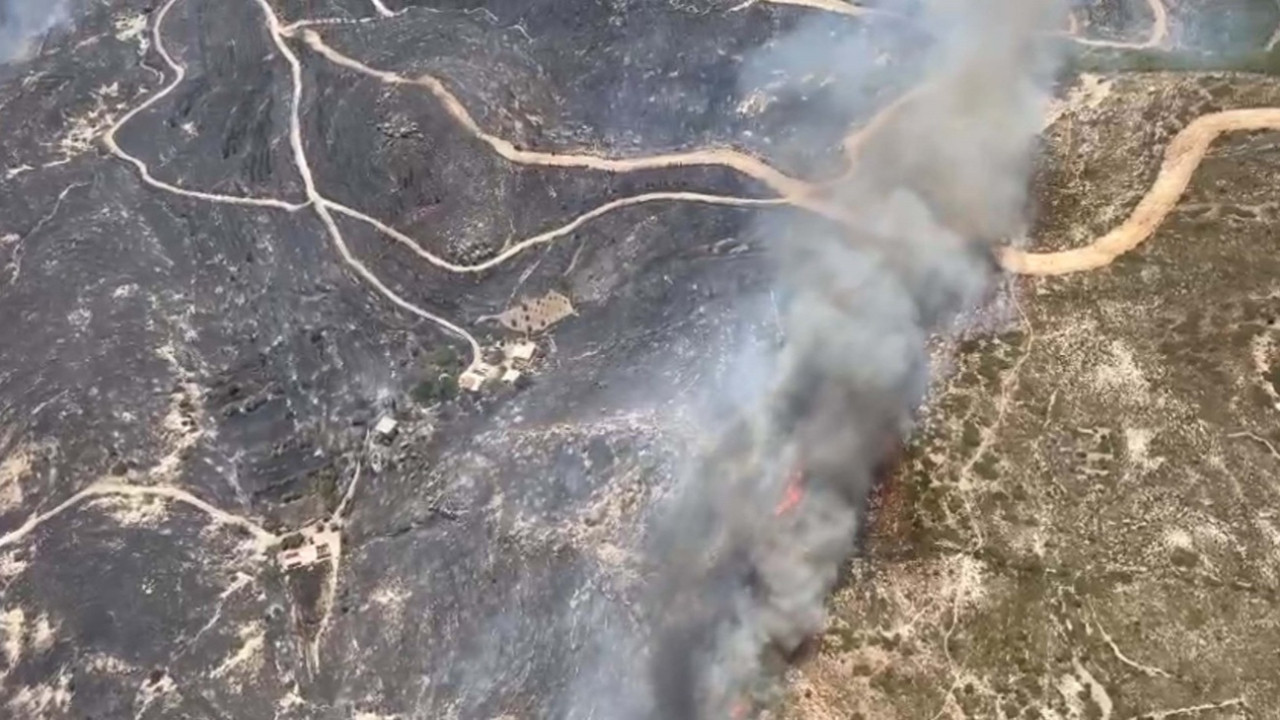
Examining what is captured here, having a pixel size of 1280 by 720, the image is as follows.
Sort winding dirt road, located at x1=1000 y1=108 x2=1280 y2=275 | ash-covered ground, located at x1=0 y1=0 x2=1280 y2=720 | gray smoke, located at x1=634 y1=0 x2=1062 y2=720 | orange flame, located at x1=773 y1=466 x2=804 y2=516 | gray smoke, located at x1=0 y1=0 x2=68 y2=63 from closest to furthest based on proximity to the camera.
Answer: gray smoke, located at x1=634 y1=0 x2=1062 y2=720 < ash-covered ground, located at x1=0 y1=0 x2=1280 y2=720 < orange flame, located at x1=773 y1=466 x2=804 y2=516 < winding dirt road, located at x1=1000 y1=108 x2=1280 y2=275 < gray smoke, located at x1=0 y1=0 x2=68 y2=63

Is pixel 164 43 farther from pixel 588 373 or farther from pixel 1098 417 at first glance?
pixel 1098 417

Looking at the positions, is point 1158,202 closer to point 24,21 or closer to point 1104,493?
point 1104,493

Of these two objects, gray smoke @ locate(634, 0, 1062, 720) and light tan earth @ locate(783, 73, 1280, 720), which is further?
gray smoke @ locate(634, 0, 1062, 720)

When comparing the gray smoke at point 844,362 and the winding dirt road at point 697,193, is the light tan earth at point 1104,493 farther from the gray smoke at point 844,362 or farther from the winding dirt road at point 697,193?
the gray smoke at point 844,362

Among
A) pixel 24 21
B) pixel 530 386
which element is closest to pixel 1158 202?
pixel 530 386

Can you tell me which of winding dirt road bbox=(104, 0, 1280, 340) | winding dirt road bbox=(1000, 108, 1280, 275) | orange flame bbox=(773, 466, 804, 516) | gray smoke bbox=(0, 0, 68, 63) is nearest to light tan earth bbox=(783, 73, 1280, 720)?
winding dirt road bbox=(1000, 108, 1280, 275)

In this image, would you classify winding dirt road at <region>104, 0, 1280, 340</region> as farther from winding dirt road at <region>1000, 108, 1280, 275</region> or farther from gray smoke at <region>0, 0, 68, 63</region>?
gray smoke at <region>0, 0, 68, 63</region>
